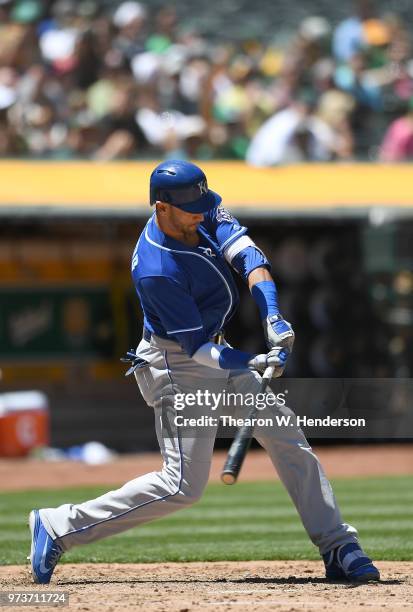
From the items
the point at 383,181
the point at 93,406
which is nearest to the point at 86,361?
the point at 93,406

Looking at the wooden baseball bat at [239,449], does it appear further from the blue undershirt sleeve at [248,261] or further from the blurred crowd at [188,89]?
the blurred crowd at [188,89]

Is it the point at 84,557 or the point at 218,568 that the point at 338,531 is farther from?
the point at 84,557

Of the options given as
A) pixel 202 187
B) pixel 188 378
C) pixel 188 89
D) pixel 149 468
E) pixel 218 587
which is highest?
pixel 202 187

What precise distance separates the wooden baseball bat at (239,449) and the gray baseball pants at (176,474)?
191 millimetres

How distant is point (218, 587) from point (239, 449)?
2.42ft

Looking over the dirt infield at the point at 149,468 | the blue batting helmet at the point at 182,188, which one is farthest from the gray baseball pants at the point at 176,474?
the dirt infield at the point at 149,468

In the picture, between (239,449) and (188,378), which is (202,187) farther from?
(239,449)

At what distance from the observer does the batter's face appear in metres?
4.98

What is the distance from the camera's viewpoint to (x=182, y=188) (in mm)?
4914

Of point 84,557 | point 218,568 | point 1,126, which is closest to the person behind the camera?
point 218,568

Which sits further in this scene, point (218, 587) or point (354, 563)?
point (218, 587)

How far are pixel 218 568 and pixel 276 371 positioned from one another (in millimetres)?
1451

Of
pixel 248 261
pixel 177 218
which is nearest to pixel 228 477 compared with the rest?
pixel 248 261

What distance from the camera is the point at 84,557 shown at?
251 inches
